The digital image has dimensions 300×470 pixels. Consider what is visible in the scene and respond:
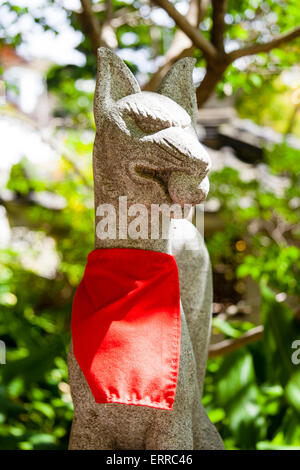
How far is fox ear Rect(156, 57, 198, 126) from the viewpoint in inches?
49.0

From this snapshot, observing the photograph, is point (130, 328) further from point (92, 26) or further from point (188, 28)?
point (92, 26)

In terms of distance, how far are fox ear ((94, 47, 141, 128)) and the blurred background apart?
2.78ft

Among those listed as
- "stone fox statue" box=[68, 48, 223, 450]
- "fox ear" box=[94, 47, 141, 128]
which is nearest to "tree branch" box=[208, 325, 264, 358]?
"stone fox statue" box=[68, 48, 223, 450]

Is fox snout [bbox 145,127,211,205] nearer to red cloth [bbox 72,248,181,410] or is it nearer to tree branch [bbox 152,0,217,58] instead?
red cloth [bbox 72,248,181,410]

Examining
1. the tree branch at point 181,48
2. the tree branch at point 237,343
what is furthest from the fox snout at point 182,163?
the tree branch at point 237,343

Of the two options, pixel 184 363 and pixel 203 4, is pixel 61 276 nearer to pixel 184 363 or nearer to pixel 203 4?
pixel 203 4

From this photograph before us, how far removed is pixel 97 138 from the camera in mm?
1176

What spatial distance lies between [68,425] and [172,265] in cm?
188

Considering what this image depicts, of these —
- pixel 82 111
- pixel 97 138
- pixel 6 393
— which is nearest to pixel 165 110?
pixel 97 138

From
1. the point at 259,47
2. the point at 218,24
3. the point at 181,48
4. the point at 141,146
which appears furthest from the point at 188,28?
the point at 141,146

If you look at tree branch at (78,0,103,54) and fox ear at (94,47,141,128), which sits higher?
tree branch at (78,0,103,54)

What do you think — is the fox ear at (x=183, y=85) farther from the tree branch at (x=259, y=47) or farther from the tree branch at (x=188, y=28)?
the tree branch at (x=259, y=47)

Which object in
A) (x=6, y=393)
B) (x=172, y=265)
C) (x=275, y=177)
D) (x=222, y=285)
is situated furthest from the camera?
(x=222, y=285)

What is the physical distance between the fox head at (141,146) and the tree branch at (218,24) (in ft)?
3.36
